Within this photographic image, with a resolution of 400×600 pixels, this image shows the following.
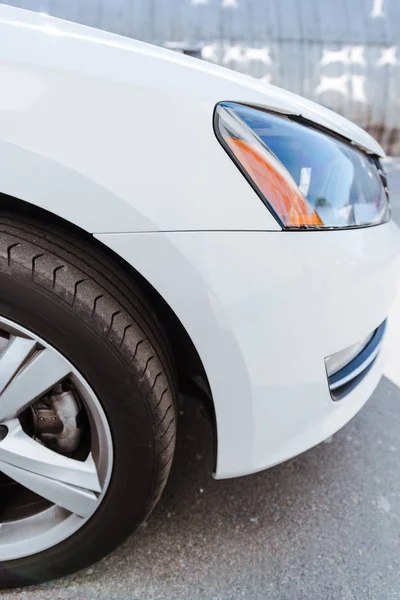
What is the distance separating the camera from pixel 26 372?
117 centimetres

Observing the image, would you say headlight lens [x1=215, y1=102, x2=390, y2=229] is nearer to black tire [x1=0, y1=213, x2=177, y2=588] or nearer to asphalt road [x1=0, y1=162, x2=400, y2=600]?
black tire [x1=0, y1=213, x2=177, y2=588]

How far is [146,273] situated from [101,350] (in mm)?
197

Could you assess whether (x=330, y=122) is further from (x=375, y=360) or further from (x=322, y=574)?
(x=322, y=574)

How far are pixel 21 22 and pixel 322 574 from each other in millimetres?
1601

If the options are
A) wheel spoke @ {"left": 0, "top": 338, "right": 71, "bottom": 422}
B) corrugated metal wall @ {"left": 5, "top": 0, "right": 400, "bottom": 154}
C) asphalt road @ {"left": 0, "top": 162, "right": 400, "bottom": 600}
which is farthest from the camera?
corrugated metal wall @ {"left": 5, "top": 0, "right": 400, "bottom": 154}

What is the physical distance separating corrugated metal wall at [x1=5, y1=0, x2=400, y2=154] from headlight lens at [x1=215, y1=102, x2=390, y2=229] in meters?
6.82

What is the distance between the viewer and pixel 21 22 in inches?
Answer: 46.4

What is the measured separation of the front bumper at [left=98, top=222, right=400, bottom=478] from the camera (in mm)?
1132

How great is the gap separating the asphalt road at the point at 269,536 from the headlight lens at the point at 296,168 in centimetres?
91

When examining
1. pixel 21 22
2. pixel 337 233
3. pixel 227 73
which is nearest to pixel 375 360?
pixel 337 233

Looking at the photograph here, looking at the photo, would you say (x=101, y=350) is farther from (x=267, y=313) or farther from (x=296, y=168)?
(x=296, y=168)

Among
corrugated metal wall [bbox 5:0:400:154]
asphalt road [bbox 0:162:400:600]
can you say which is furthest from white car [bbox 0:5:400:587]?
corrugated metal wall [bbox 5:0:400:154]

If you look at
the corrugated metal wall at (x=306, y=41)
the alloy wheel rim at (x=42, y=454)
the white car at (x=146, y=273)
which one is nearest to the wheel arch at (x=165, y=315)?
the white car at (x=146, y=273)

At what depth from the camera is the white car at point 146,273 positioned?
1071mm
